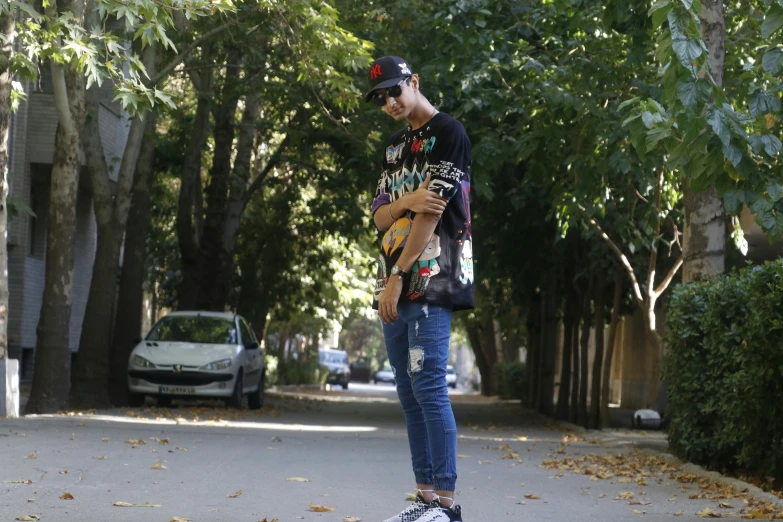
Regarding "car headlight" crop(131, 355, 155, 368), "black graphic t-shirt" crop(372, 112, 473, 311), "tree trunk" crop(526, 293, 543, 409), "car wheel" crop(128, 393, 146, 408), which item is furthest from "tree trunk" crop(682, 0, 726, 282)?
"tree trunk" crop(526, 293, 543, 409)

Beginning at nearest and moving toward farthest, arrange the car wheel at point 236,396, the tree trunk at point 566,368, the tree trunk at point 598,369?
the car wheel at point 236,396 < the tree trunk at point 598,369 < the tree trunk at point 566,368

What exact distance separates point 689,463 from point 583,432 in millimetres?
8050

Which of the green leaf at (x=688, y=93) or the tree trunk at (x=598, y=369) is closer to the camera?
the green leaf at (x=688, y=93)

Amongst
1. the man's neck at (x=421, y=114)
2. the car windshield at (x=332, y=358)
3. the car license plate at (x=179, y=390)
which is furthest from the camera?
the car windshield at (x=332, y=358)

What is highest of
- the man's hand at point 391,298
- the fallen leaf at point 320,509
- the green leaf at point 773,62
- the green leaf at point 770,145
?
the green leaf at point 773,62

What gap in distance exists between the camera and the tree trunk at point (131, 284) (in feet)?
66.4

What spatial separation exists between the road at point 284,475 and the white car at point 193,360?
343 centimetres

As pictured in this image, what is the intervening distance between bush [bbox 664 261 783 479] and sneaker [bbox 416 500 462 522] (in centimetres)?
364

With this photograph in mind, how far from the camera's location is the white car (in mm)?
19375

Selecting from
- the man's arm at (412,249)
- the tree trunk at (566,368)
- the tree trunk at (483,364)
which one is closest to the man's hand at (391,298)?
the man's arm at (412,249)

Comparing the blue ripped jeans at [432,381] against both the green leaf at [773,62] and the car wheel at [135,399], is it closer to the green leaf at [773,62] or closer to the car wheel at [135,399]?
the green leaf at [773,62]

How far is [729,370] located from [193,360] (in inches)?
445

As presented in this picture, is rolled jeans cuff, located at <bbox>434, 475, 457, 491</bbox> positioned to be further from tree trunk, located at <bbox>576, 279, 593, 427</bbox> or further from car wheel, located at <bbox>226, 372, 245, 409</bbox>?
tree trunk, located at <bbox>576, 279, 593, 427</bbox>

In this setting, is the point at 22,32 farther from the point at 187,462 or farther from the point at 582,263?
the point at 582,263
